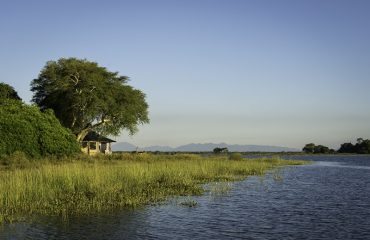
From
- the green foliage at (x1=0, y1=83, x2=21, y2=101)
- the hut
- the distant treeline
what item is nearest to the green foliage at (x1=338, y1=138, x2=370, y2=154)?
the distant treeline

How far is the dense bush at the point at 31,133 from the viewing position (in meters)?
36.9

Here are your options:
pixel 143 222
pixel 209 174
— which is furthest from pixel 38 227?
pixel 209 174

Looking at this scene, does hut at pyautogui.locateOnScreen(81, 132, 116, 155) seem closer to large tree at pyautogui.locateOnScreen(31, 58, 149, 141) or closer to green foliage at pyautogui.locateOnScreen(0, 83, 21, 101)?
large tree at pyautogui.locateOnScreen(31, 58, 149, 141)

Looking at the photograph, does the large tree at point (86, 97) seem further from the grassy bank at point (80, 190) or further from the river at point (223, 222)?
the river at point (223, 222)

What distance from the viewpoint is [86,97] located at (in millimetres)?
52812

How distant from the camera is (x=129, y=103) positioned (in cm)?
5650

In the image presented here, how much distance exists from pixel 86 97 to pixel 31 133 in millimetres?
15489

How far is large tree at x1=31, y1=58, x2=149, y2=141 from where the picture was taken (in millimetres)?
52969

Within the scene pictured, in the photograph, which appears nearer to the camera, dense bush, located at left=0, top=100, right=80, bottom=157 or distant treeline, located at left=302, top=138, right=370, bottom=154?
dense bush, located at left=0, top=100, right=80, bottom=157

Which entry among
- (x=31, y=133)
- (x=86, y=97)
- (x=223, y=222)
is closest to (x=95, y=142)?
(x=86, y=97)

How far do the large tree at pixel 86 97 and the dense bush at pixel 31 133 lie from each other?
11.5 metres

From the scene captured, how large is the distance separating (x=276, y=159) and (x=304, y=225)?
5330cm

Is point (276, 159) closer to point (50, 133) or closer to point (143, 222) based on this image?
point (50, 133)

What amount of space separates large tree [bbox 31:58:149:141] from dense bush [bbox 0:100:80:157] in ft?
37.9
